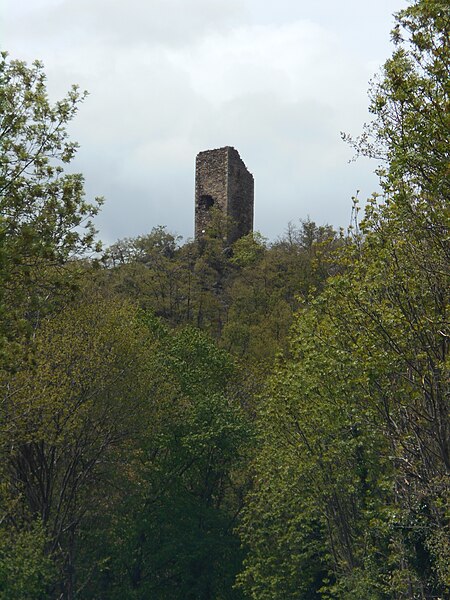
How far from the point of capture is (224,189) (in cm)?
6234

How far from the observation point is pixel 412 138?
38.2 ft

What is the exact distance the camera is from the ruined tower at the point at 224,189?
6244 centimetres

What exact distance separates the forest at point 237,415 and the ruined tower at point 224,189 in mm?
20252

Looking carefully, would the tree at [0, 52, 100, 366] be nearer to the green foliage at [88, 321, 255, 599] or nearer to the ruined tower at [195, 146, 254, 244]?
the green foliage at [88, 321, 255, 599]

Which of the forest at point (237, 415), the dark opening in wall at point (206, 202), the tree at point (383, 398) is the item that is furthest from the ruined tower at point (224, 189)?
the tree at point (383, 398)

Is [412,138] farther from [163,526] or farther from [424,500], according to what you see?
[163,526]

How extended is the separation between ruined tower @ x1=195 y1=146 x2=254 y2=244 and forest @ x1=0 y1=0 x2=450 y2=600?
66.4 feet

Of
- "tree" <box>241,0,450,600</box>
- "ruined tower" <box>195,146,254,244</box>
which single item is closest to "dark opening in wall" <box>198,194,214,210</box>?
"ruined tower" <box>195,146,254,244</box>

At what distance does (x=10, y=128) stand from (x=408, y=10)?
6.74m

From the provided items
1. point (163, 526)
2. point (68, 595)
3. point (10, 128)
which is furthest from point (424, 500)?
point (163, 526)

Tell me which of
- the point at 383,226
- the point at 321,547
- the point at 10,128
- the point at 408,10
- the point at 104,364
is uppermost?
the point at 408,10

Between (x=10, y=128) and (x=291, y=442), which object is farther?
(x=291, y=442)

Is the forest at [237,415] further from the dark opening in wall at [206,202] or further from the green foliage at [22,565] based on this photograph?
the dark opening in wall at [206,202]

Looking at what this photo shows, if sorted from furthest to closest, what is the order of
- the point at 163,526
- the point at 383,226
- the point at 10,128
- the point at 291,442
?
the point at 163,526, the point at 291,442, the point at 383,226, the point at 10,128
